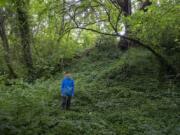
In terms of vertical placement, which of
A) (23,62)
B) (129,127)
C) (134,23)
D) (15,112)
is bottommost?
(129,127)

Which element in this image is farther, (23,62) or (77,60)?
(77,60)

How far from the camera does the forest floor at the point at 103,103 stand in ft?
27.5

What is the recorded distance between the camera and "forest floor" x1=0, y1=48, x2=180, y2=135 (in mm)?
8383

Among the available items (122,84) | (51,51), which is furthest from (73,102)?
(51,51)

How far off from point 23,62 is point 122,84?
25.1 ft

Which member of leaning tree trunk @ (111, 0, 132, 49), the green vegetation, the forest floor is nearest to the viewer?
the forest floor

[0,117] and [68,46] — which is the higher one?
[68,46]

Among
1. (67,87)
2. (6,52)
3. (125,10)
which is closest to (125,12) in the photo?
(125,10)

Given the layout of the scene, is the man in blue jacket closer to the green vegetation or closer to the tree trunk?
the green vegetation

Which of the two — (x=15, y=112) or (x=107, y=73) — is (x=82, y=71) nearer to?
(x=107, y=73)

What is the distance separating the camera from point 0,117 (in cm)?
735

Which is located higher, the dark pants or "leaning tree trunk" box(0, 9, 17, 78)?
"leaning tree trunk" box(0, 9, 17, 78)

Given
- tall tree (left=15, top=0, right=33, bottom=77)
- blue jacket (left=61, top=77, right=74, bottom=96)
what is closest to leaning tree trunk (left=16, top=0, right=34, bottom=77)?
tall tree (left=15, top=0, right=33, bottom=77)

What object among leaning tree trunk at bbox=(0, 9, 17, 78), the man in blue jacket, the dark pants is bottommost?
the dark pants
